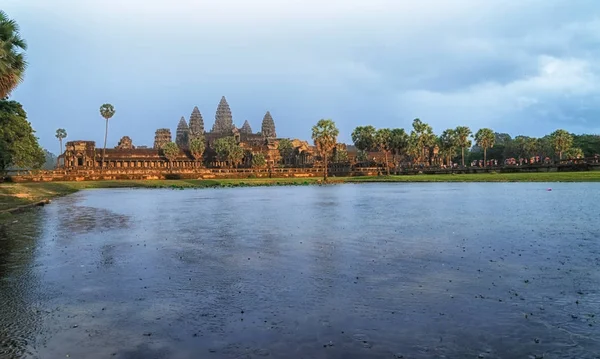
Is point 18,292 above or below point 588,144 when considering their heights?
below

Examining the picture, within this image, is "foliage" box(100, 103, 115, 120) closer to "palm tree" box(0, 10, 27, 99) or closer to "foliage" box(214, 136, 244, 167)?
"foliage" box(214, 136, 244, 167)

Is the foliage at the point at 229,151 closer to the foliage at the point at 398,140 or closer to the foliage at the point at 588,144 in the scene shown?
the foliage at the point at 398,140

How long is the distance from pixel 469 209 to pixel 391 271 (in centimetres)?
1859

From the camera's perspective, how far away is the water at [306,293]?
799 centimetres

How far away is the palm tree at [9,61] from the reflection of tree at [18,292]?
8110 millimetres

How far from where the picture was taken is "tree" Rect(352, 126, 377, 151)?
138137 millimetres

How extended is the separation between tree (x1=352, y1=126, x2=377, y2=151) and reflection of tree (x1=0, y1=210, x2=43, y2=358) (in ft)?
398

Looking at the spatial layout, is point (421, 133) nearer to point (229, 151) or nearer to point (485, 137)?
point (485, 137)

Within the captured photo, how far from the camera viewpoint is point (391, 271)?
13.1m

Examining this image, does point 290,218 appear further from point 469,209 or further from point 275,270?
point 275,270

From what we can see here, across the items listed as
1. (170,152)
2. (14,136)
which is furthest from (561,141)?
(14,136)

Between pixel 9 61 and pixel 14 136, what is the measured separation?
153 feet

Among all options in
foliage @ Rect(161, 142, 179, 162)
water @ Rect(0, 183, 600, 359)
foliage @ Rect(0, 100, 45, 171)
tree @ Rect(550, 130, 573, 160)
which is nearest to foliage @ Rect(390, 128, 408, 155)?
tree @ Rect(550, 130, 573, 160)

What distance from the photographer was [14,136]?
6556cm
